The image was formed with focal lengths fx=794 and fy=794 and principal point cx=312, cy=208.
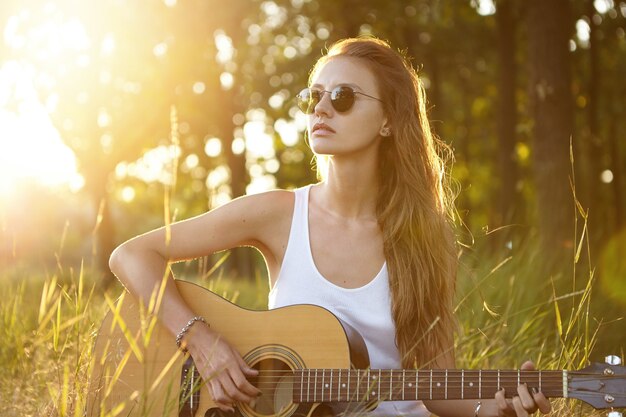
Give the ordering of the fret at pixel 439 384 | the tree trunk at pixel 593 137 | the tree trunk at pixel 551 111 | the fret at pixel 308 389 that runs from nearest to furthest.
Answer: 1. the fret at pixel 439 384
2. the fret at pixel 308 389
3. the tree trunk at pixel 551 111
4. the tree trunk at pixel 593 137

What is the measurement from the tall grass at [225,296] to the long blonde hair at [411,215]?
0.19 meters

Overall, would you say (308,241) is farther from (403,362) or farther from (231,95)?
(231,95)

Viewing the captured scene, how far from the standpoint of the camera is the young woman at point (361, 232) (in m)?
3.56

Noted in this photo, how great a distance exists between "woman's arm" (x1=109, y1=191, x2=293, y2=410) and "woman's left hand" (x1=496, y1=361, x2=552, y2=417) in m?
0.95

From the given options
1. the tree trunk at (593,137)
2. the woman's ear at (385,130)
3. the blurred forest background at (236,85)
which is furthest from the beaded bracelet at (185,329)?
the tree trunk at (593,137)

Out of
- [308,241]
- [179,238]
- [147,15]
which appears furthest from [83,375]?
[147,15]

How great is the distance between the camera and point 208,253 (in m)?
3.72

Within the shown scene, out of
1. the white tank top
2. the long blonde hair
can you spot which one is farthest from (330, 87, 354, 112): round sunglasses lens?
the white tank top

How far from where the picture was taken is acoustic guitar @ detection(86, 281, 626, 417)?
2842 mm

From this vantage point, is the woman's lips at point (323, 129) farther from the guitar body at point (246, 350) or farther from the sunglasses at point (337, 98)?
the guitar body at point (246, 350)

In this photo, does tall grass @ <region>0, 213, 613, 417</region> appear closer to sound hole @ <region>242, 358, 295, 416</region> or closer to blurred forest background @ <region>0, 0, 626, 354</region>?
sound hole @ <region>242, 358, 295, 416</region>

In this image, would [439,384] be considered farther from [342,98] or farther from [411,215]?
[342,98]

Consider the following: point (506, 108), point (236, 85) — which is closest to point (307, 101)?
point (506, 108)

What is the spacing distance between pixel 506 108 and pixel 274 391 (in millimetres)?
11267
